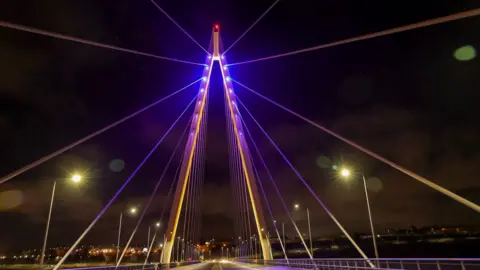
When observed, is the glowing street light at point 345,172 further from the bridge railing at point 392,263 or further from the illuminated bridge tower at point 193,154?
the illuminated bridge tower at point 193,154

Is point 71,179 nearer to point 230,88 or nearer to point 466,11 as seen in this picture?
point 466,11

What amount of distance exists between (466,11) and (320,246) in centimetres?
14736

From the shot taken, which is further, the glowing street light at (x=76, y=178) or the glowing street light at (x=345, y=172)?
the glowing street light at (x=345, y=172)

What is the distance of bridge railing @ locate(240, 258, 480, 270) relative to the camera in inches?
477

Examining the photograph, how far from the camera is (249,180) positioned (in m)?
40.6

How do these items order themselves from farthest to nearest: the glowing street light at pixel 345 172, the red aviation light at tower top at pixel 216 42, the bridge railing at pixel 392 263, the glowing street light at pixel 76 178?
the red aviation light at tower top at pixel 216 42, the glowing street light at pixel 345 172, the glowing street light at pixel 76 178, the bridge railing at pixel 392 263

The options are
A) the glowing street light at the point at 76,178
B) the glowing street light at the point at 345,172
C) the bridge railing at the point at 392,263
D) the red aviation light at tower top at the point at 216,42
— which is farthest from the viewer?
the red aviation light at tower top at the point at 216,42

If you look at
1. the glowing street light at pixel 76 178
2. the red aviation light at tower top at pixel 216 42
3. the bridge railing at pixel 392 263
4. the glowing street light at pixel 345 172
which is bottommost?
the bridge railing at pixel 392 263

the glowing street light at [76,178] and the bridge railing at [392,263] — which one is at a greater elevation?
the glowing street light at [76,178]

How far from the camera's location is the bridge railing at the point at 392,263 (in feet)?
39.7

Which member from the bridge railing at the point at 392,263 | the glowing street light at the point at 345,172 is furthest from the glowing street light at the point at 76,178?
the bridge railing at the point at 392,263

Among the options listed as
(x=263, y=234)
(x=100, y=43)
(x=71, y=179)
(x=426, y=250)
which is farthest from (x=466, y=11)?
(x=426, y=250)

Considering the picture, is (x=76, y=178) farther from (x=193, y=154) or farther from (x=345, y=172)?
(x=193, y=154)

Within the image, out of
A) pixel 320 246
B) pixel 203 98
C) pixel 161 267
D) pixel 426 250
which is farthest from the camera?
pixel 320 246
